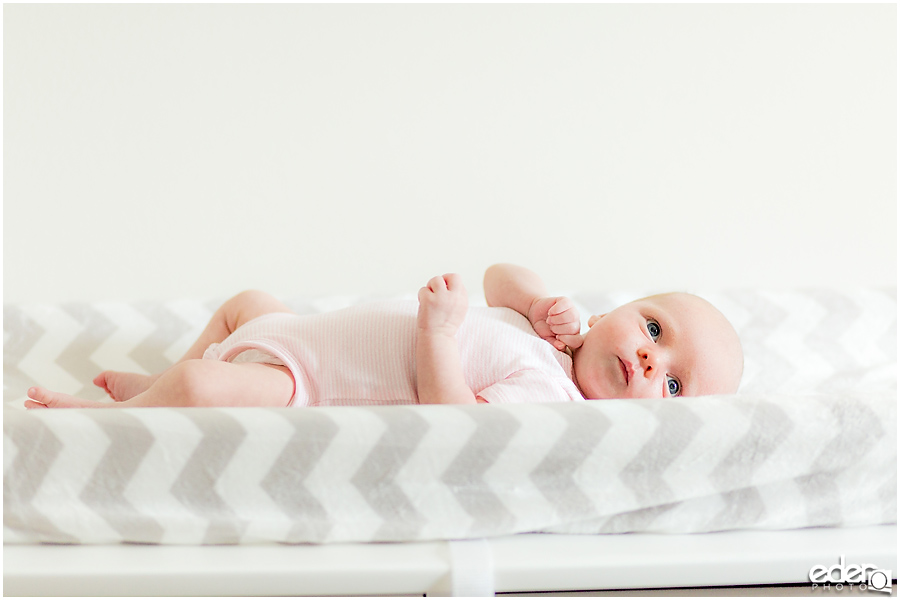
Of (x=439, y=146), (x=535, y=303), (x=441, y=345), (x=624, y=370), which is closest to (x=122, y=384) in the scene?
(x=441, y=345)

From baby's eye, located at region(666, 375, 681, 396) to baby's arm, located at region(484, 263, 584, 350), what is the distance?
0.44ft

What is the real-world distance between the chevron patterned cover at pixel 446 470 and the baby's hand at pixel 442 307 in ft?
0.74

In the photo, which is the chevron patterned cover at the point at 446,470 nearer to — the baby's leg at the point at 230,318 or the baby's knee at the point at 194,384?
the baby's knee at the point at 194,384

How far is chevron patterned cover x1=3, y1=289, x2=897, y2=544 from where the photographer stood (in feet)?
2.06

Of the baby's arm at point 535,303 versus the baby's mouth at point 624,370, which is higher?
the baby's arm at point 535,303

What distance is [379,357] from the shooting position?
94 centimetres

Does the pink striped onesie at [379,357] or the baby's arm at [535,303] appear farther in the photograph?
the baby's arm at [535,303]

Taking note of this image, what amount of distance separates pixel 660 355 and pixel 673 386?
0.05 metres

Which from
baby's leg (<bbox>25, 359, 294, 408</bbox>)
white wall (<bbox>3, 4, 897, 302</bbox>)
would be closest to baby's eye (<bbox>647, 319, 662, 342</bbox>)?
baby's leg (<bbox>25, 359, 294, 408</bbox>)

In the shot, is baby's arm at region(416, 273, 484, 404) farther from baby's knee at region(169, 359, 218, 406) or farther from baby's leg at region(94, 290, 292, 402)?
baby's leg at region(94, 290, 292, 402)

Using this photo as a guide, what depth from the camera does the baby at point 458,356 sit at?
0.88 m

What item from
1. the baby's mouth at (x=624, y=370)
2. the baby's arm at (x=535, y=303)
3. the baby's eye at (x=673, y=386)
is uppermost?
the baby's arm at (x=535, y=303)

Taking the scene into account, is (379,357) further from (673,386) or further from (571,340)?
(673,386)

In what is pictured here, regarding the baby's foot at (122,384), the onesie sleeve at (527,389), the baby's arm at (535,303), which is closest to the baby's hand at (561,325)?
the baby's arm at (535,303)
